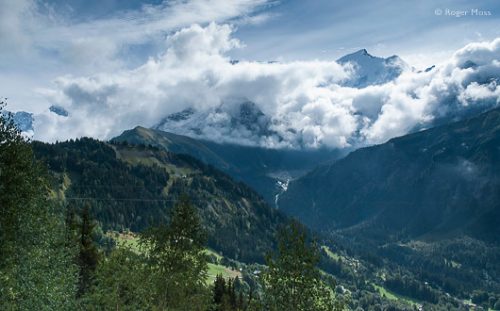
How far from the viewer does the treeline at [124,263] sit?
1870 inches

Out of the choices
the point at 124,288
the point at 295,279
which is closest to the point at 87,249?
the point at 124,288

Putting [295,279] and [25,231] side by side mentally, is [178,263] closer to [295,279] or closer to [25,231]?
[25,231]

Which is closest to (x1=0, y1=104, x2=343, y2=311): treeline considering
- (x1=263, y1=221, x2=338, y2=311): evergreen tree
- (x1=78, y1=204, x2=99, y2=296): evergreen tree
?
(x1=263, y1=221, x2=338, y2=311): evergreen tree

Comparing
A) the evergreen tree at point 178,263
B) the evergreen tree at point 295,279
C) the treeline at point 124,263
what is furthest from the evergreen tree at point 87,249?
the evergreen tree at point 295,279

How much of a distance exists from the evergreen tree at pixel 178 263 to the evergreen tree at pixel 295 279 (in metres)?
15.3

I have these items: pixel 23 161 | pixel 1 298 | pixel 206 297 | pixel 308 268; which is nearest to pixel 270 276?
pixel 308 268

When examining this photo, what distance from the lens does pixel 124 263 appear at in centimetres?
7019

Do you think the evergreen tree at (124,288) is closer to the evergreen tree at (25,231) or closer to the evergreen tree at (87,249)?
the evergreen tree at (25,231)

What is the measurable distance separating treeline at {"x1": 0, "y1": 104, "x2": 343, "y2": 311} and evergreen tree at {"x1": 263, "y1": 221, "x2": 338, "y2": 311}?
82 mm

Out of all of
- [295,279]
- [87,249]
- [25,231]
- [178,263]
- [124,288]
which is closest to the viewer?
[295,279]

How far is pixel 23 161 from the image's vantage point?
53094 millimetres

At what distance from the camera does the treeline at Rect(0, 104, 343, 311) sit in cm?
4750

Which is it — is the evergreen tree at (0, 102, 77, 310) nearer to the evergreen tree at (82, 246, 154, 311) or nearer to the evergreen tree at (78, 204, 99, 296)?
the evergreen tree at (82, 246, 154, 311)

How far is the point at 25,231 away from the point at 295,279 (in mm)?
25246
